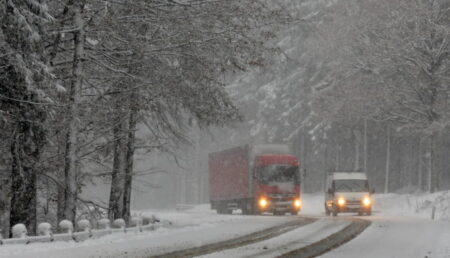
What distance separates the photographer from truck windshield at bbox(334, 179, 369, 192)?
1565 inches

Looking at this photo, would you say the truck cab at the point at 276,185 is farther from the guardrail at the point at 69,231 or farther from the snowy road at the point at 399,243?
the guardrail at the point at 69,231

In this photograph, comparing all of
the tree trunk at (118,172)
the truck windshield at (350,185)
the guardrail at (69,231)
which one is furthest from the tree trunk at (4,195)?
the truck windshield at (350,185)

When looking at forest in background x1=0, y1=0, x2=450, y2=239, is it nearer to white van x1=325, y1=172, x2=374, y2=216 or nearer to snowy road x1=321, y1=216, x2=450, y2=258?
snowy road x1=321, y1=216, x2=450, y2=258

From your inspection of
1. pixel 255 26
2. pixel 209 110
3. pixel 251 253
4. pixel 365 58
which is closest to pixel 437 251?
pixel 251 253

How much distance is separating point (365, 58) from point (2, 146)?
28.6 m

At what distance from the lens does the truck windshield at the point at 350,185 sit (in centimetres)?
3975

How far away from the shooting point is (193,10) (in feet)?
70.5

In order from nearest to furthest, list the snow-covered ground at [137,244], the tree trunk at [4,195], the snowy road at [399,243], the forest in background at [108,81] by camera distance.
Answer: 1. the snow-covered ground at [137,244]
2. the snowy road at [399,243]
3. the forest in background at [108,81]
4. the tree trunk at [4,195]

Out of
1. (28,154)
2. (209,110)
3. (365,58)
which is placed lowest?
(28,154)

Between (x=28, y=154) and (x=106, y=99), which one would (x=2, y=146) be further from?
(x=106, y=99)

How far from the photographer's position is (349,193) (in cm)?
3959

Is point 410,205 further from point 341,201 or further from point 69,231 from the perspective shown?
point 69,231

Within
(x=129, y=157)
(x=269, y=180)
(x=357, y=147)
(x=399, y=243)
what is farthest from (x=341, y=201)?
(x=399, y=243)

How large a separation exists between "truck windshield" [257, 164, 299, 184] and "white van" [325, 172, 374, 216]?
2027 mm
